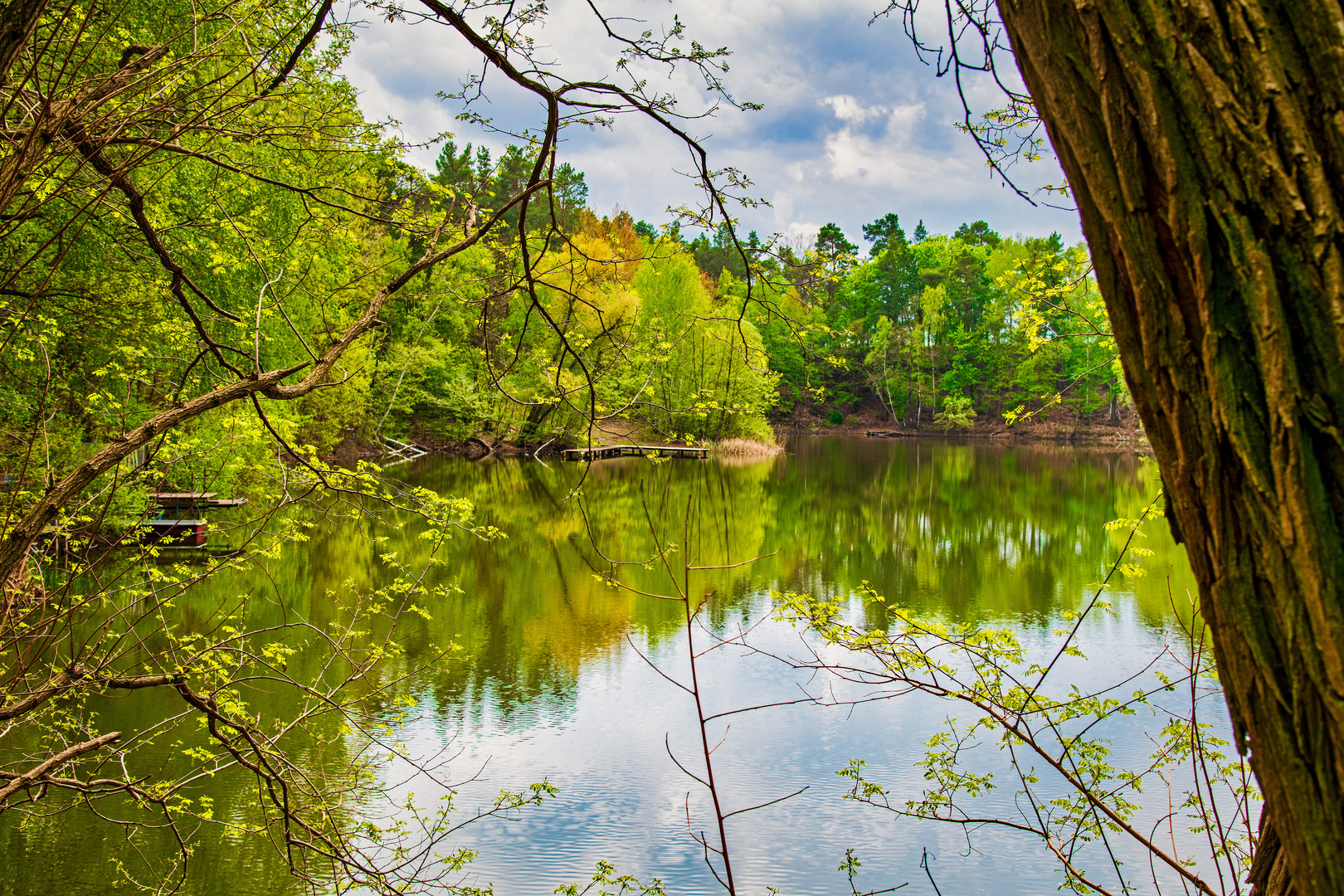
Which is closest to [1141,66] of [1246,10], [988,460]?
[1246,10]

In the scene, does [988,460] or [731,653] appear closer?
[731,653]

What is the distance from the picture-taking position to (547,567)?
12625 mm

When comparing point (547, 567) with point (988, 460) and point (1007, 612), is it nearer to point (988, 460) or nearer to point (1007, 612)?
point (1007, 612)

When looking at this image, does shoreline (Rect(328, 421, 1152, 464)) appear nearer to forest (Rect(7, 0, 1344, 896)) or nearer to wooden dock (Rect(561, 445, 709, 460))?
wooden dock (Rect(561, 445, 709, 460))

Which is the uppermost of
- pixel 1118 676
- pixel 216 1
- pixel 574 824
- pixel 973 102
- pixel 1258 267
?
pixel 216 1

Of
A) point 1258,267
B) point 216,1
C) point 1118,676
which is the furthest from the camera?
point 216,1

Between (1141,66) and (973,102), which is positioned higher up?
(973,102)

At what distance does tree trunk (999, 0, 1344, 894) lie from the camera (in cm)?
68

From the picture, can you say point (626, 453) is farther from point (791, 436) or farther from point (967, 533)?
point (967, 533)

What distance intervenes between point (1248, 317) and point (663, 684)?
8244mm

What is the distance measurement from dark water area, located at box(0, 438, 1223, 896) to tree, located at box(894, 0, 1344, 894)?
111 cm

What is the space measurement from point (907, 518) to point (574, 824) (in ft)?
40.6

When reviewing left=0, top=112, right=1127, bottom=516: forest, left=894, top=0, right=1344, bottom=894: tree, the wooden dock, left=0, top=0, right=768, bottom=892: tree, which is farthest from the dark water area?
the wooden dock

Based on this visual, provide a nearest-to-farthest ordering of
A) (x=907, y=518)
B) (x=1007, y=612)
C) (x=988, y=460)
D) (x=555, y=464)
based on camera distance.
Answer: (x=1007, y=612), (x=907, y=518), (x=555, y=464), (x=988, y=460)
